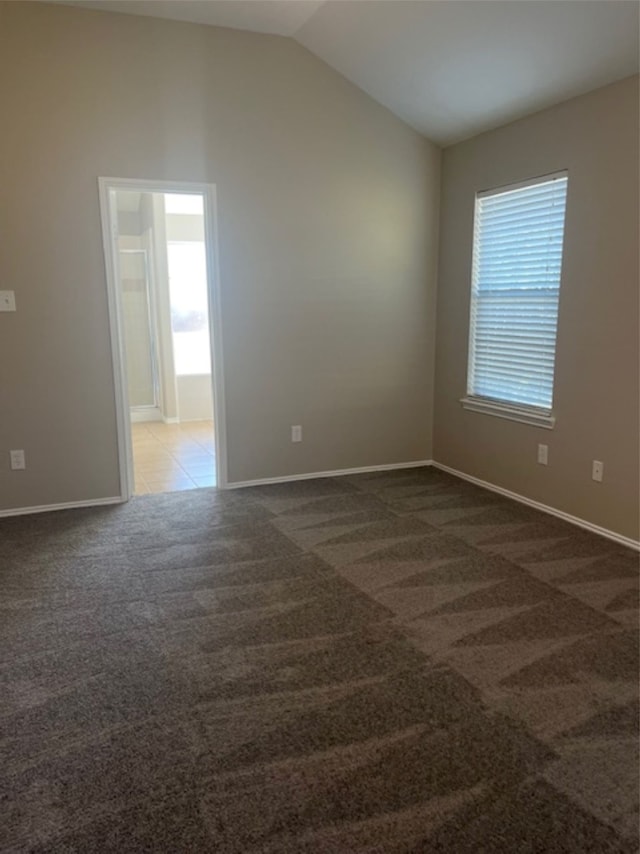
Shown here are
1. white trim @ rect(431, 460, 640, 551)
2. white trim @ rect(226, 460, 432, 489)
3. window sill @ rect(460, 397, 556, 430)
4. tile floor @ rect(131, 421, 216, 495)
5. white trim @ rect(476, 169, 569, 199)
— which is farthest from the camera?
tile floor @ rect(131, 421, 216, 495)

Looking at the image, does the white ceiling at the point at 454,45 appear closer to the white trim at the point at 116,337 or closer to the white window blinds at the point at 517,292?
the white window blinds at the point at 517,292

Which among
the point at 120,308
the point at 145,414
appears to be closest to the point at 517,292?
the point at 120,308

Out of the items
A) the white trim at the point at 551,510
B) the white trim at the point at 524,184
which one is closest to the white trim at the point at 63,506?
the white trim at the point at 551,510

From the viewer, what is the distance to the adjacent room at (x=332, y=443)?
5.59 ft

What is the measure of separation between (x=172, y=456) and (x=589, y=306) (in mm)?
3577

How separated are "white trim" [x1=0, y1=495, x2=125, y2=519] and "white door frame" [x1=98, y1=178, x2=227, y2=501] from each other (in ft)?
0.30

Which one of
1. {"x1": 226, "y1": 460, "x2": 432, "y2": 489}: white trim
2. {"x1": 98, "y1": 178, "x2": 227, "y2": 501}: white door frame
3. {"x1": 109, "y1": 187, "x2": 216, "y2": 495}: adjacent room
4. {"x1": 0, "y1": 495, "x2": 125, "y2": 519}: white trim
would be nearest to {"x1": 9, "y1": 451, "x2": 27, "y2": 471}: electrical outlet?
{"x1": 0, "y1": 495, "x2": 125, "y2": 519}: white trim

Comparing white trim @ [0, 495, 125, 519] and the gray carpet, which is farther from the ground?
white trim @ [0, 495, 125, 519]

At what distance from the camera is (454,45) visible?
10.7ft

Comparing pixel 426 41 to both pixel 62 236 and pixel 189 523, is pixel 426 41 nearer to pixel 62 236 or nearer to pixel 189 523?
pixel 62 236

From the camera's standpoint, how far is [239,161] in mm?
4016

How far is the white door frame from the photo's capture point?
3771mm

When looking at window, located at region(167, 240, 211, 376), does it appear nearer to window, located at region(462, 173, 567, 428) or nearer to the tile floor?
the tile floor

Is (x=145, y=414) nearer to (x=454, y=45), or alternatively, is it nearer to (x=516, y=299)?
(x=516, y=299)
